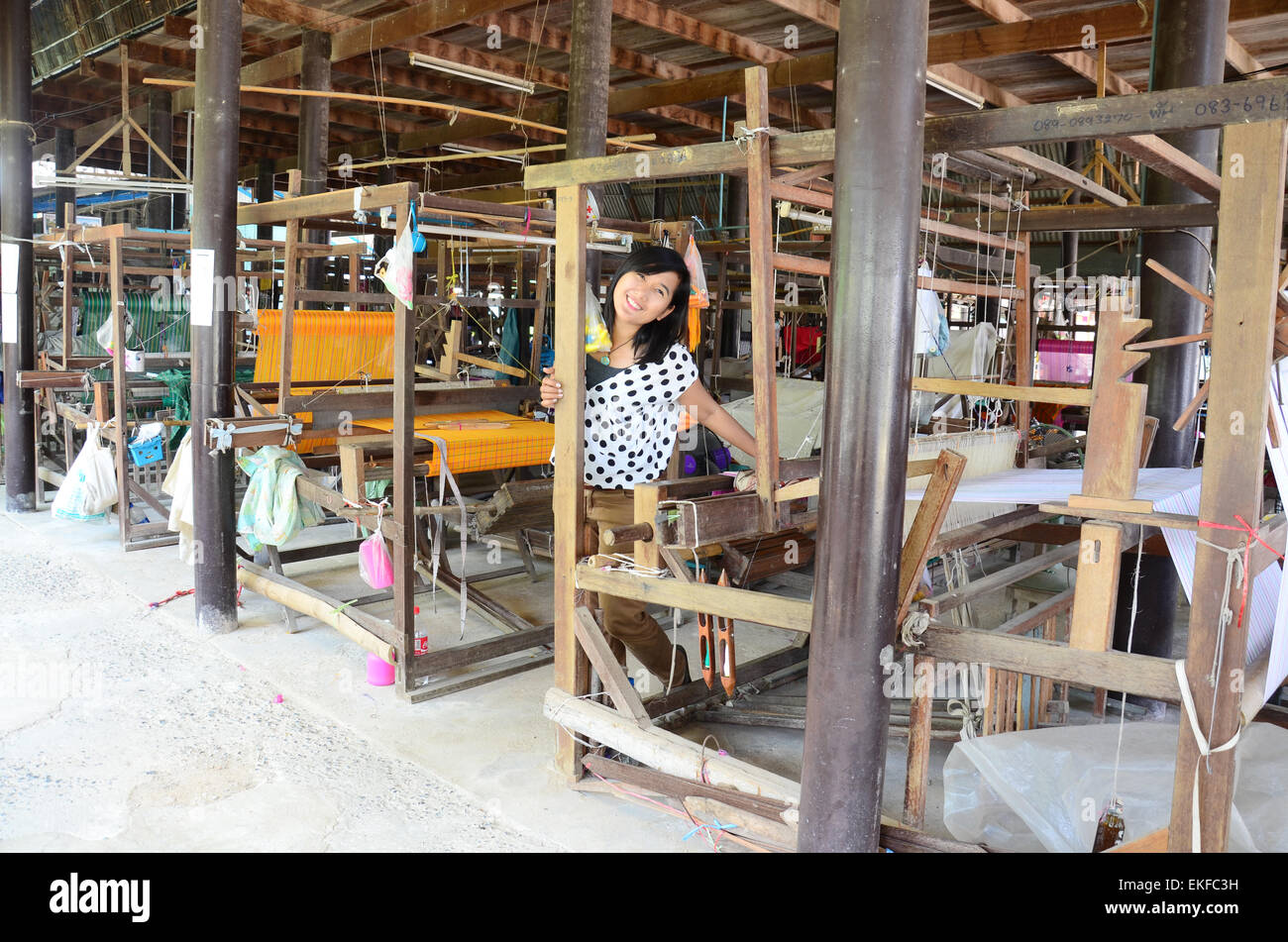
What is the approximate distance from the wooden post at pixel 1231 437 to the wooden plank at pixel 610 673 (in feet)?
4.84

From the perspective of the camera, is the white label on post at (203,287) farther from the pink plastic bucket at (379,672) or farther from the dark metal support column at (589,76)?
the dark metal support column at (589,76)

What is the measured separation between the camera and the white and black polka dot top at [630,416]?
3365 millimetres

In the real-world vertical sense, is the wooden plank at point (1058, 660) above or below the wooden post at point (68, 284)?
below

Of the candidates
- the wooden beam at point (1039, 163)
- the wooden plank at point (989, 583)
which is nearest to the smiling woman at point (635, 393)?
the wooden plank at point (989, 583)

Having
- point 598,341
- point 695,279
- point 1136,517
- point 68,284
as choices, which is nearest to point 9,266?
point 68,284

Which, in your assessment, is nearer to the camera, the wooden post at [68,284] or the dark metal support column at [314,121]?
the wooden post at [68,284]

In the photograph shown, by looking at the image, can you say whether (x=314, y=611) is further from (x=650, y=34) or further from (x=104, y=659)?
(x=650, y=34)

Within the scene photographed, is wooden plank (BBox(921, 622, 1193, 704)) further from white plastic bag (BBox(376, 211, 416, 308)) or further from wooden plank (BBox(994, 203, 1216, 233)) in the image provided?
white plastic bag (BBox(376, 211, 416, 308))

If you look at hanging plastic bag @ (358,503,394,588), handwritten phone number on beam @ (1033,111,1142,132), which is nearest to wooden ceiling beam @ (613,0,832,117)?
hanging plastic bag @ (358,503,394,588)

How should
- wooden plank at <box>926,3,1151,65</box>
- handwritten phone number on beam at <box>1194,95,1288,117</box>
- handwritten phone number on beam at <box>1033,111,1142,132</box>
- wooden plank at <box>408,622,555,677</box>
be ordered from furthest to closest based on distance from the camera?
wooden plank at <box>926,3,1151,65</box>, wooden plank at <box>408,622,555,677</box>, handwritten phone number on beam at <box>1033,111,1142,132</box>, handwritten phone number on beam at <box>1194,95,1288,117</box>

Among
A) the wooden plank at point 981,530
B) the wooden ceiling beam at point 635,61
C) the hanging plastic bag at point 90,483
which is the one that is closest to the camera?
the wooden plank at point 981,530

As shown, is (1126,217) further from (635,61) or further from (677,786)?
(635,61)

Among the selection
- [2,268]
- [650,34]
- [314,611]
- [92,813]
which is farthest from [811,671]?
[2,268]

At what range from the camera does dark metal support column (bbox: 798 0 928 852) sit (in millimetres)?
2117
